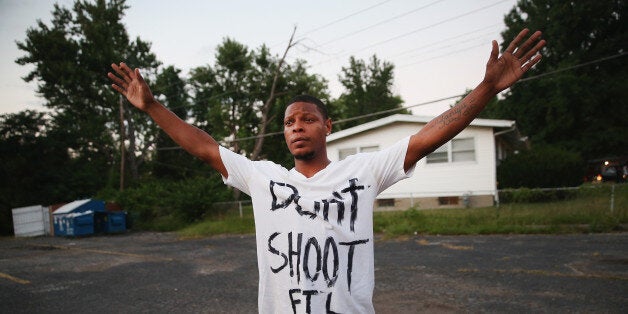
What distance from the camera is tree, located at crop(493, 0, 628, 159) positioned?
30.5 m

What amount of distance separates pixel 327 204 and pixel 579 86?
36336mm

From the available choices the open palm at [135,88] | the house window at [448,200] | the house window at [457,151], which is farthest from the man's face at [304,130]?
the house window at [448,200]

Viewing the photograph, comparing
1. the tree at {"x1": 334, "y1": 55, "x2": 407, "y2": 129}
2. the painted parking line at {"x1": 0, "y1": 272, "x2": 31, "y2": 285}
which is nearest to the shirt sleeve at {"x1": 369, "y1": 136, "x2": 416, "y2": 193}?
the painted parking line at {"x1": 0, "y1": 272, "x2": 31, "y2": 285}

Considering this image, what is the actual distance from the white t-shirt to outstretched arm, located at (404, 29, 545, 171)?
0.37ft

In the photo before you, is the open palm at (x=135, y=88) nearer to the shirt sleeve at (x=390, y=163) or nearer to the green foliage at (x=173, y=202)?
the shirt sleeve at (x=390, y=163)

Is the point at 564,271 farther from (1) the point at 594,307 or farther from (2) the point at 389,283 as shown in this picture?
(2) the point at 389,283

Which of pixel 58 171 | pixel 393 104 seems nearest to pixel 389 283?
pixel 58 171

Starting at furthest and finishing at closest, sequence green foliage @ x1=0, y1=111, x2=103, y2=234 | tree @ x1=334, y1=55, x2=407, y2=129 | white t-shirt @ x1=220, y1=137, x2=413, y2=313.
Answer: tree @ x1=334, y1=55, x2=407, y2=129 < green foliage @ x1=0, y1=111, x2=103, y2=234 < white t-shirt @ x1=220, y1=137, x2=413, y2=313

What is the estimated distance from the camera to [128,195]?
19.3 meters

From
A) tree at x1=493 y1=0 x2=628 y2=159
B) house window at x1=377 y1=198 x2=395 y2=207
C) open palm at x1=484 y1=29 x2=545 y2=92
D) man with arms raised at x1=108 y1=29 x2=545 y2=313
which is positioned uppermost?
tree at x1=493 y1=0 x2=628 y2=159

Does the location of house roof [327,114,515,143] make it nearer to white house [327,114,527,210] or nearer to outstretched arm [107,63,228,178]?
white house [327,114,527,210]

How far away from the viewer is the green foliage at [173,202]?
54.1ft

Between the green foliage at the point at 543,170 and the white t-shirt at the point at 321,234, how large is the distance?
16.6 meters

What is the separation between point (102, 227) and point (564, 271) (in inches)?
703
